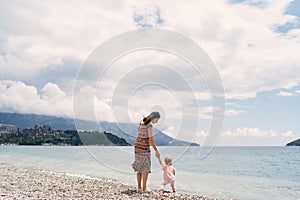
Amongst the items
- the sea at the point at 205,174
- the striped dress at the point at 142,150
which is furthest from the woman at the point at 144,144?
the sea at the point at 205,174

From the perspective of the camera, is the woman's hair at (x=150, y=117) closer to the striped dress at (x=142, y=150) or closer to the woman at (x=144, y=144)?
the woman at (x=144, y=144)

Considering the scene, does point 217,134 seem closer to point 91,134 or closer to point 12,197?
point 12,197

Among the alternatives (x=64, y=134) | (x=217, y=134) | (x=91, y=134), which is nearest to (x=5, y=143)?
(x=64, y=134)

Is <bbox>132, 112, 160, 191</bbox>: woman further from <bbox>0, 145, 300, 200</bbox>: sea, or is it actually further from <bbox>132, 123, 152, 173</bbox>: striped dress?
<bbox>0, 145, 300, 200</bbox>: sea

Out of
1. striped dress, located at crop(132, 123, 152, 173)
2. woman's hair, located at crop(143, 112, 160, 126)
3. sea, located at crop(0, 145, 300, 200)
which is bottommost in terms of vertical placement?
sea, located at crop(0, 145, 300, 200)

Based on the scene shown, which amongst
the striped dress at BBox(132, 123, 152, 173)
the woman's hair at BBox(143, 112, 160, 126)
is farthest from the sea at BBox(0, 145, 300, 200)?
the woman's hair at BBox(143, 112, 160, 126)

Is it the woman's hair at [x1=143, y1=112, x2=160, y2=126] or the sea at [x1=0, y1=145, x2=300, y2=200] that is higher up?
the woman's hair at [x1=143, y1=112, x2=160, y2=126]

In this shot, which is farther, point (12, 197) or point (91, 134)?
point (91, 134)

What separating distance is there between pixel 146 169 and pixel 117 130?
11.0ft

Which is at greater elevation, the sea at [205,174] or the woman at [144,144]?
the woman at [144,144]

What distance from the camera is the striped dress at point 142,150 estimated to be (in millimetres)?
9719

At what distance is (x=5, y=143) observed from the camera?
19338 cm

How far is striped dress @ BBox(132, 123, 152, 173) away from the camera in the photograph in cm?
972

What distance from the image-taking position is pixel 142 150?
9.95m
